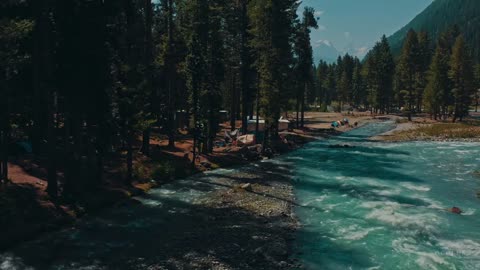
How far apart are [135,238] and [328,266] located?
8.64m

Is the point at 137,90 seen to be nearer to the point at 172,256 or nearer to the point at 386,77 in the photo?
the point at 172,256

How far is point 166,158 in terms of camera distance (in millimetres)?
34375

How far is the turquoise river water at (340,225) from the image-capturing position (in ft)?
51.9

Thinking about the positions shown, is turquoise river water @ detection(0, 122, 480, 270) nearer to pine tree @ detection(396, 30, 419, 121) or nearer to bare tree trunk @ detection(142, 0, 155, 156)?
bare tree trunk @ detection(142, 0, 155, 156)

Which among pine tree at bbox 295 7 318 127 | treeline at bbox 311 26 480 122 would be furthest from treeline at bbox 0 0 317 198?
treeline at bbox 311 26 480 122

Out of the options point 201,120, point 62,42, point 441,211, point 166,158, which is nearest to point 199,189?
point 166,158

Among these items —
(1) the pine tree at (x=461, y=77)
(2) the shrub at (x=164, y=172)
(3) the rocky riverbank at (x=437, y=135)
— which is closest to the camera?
(2) the shrub at (x=164, y=172)

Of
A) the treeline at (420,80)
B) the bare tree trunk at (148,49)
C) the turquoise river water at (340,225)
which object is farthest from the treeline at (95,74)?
the treeline at (420,80)

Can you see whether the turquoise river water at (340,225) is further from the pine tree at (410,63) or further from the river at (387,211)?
the pine tree at (410,63)

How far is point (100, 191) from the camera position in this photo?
2480 centimetres

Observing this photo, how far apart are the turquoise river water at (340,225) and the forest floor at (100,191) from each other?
103 centimetres

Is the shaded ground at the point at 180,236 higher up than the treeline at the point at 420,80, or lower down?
lower down

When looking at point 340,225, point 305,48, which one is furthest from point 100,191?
point 305,48

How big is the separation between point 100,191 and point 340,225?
14.7 m
